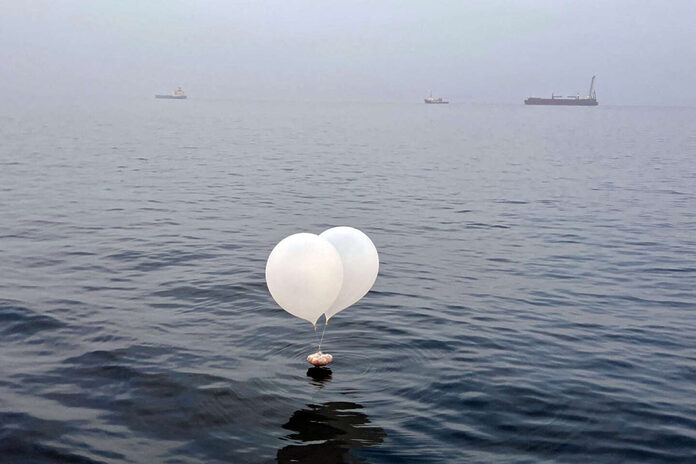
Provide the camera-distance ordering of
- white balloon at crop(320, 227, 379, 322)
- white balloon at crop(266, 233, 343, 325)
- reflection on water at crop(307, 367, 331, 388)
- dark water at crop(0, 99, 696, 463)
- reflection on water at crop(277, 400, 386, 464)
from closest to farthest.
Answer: reflection on water at crop(277, 400, 386, 464) < dark water at crop(0, 99, 696, 463) < white balloon at crop(266, 233, 343, 325) < white balloon at crop(320, 227, 379, 322) < reflection on water at crop(307, 367, 331, 388)

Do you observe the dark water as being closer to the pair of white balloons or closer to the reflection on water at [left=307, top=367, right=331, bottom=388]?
the reflection on water at [left=307, top=367, right=331, bottom=388]

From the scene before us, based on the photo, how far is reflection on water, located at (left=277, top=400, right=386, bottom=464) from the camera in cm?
852

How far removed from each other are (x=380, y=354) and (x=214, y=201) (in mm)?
21844

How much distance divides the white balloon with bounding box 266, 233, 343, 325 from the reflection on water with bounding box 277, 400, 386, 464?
1.59 metres

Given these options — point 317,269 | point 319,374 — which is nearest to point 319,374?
point 319,374

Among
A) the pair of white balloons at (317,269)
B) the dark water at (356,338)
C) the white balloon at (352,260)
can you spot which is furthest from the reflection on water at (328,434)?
the white balloon at (352,260)

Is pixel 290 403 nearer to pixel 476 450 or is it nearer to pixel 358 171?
pixel 476 450

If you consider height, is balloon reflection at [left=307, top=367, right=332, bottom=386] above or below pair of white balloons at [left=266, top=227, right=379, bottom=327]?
below

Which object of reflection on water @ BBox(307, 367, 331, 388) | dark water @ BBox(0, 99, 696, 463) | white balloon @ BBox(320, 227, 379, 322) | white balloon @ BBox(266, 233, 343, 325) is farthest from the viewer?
reflection on water @ BBox(307, 367, 331, 388)

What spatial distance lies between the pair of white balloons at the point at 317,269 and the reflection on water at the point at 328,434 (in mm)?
1544

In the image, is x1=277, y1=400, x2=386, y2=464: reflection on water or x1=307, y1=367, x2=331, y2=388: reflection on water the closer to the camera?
x1=277, y1=400, x2=386, y2=464: reflection on water

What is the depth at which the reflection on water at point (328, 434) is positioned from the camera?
852 centimetres

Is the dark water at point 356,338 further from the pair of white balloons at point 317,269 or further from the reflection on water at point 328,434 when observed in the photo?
the pair of white balloons at point 317,269

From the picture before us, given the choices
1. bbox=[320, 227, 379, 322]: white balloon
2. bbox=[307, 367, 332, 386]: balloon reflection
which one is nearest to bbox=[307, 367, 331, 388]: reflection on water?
bbox=[307, 367, 332, 386]: balloon reflection
